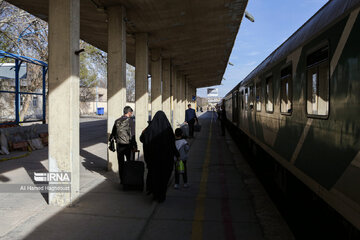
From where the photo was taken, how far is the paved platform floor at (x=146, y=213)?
170 inches

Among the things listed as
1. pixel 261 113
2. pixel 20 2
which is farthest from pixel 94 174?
pixel 20 2

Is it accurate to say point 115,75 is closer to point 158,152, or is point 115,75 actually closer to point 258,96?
point 158,152

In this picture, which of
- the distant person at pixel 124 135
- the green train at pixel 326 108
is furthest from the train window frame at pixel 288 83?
the distant person at pixel 124 135

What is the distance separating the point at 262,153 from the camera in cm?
951

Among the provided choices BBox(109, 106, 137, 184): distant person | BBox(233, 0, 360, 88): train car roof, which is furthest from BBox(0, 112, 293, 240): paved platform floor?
BBox(233, 0, 360, 88): train car roof

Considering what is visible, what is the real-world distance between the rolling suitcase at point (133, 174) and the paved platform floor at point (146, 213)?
0.19 meters

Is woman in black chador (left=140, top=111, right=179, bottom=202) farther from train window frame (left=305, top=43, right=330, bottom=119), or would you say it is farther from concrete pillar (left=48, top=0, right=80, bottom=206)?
train window frame (left=305, top=43, right=330, bottom=119)

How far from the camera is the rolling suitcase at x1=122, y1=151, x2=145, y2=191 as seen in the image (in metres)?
6.35

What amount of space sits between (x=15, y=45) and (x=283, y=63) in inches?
790

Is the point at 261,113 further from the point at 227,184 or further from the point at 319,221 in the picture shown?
the point at 319,221

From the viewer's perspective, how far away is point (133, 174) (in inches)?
252

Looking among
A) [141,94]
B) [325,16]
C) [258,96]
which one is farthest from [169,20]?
[325,16]

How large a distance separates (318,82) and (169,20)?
857cm

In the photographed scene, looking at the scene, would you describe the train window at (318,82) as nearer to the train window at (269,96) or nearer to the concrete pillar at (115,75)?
the train window at (269,96)
